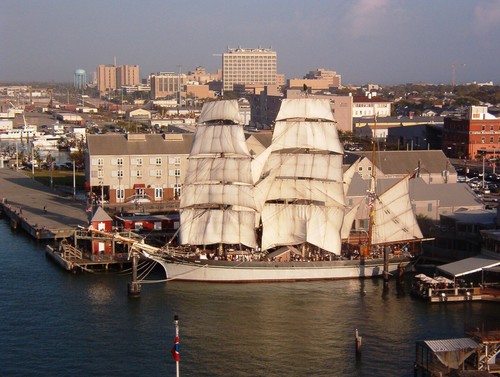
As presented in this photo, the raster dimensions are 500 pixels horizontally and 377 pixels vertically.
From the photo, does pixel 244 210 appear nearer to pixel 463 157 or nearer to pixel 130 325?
pixel 130 325

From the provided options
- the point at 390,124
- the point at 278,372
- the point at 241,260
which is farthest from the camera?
the point at 390,124

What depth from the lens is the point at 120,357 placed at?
18562 millimetres

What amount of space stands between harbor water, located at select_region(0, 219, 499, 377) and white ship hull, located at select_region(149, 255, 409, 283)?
347 millimetres

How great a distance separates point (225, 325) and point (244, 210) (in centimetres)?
671

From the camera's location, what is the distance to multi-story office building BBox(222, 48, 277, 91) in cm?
16725

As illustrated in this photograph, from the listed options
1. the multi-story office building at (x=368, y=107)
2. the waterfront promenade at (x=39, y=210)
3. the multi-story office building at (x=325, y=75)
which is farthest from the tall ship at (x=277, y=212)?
the multi-story office building at (x=325, y=75)

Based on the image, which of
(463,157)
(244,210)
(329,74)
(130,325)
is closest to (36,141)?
(463,157)

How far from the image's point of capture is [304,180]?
2758cm

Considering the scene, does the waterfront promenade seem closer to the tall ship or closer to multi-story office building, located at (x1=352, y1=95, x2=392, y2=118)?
the tall ship

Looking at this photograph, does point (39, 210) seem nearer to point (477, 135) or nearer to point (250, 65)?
point (477, 135)

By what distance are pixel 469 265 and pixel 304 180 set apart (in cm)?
628

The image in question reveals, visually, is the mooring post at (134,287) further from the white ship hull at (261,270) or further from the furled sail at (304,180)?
the furled sail at (304,180)

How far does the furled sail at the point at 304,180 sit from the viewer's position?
26828mm

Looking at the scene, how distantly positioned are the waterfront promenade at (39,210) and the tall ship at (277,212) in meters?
5.92
